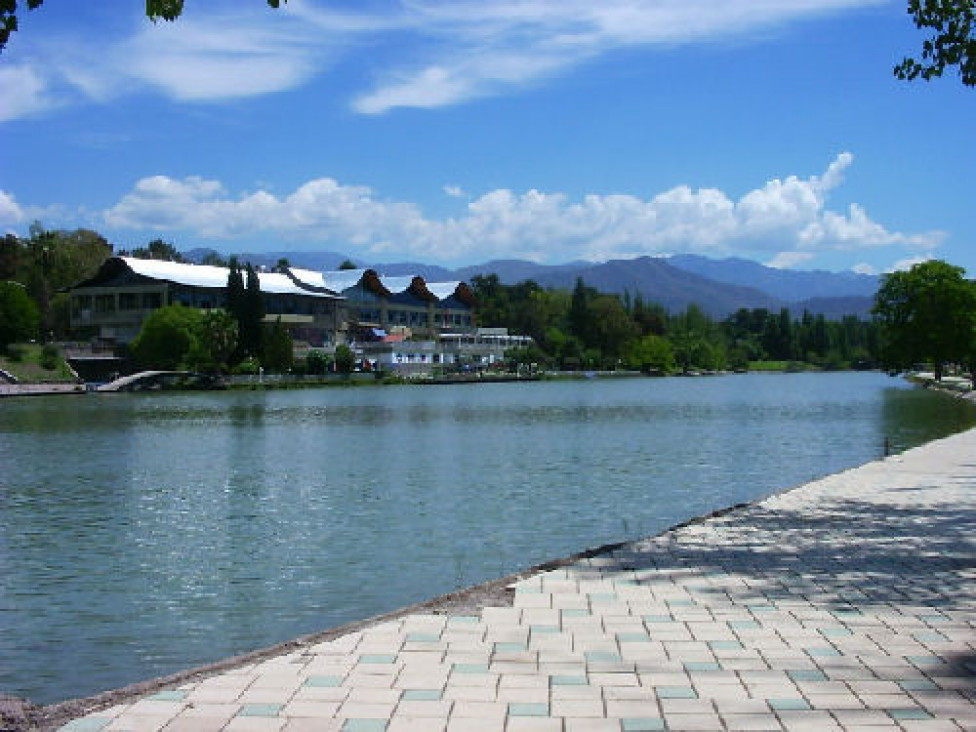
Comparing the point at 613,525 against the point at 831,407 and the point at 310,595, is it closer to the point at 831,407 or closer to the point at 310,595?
the point at 310,595

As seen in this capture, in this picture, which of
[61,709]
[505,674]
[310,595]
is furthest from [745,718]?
[310,595]

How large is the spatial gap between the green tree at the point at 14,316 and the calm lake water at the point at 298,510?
143 feet

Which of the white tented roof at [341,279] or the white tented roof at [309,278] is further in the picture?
the white tented roof at [341,279]

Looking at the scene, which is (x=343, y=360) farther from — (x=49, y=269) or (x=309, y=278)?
(x=49, y=269)

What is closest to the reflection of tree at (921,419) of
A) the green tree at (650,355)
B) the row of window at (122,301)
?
the row of window at (122,301)

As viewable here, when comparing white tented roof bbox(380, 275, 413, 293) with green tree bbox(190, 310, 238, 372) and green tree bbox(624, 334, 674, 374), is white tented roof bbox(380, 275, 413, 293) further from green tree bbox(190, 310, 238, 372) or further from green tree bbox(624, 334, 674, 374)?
green tree bbox(190, 310, 238, 372)

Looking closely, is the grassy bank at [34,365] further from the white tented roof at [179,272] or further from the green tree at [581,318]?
the green tree at [581,318]

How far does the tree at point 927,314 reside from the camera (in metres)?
77.4

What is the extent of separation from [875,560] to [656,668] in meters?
5.00

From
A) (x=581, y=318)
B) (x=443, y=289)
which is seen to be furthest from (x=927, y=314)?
(x=443, y=289)

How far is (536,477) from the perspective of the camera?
2570 centimetres

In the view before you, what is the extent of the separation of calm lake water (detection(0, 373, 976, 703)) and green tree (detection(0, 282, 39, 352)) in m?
43.5

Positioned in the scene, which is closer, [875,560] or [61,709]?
[61,709]

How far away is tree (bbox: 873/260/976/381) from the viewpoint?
7744 centimetres
